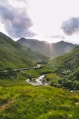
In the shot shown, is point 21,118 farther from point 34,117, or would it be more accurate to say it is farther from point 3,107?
point 3,107

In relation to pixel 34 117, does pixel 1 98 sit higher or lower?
higher

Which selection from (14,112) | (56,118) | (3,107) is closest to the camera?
(56,118)

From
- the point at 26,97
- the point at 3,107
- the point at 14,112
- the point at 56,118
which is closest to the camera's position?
the point at 56,118

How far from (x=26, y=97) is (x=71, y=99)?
10567 millimetres

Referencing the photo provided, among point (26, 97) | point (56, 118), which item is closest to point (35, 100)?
point (26, 97)

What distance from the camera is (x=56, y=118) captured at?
4744cm

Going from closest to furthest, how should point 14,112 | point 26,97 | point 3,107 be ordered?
point 14,112
point 3,107
point 26,97

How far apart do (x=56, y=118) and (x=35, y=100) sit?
34.3ft

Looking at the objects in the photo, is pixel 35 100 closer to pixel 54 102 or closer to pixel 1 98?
pixel 54 102

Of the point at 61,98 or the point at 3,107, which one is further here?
the point at 61,98

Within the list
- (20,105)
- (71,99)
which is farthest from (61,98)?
(20,105)

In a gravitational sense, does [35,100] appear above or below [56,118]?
above

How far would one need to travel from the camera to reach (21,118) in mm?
49469

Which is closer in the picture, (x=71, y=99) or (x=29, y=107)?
(x=29, y=107)
